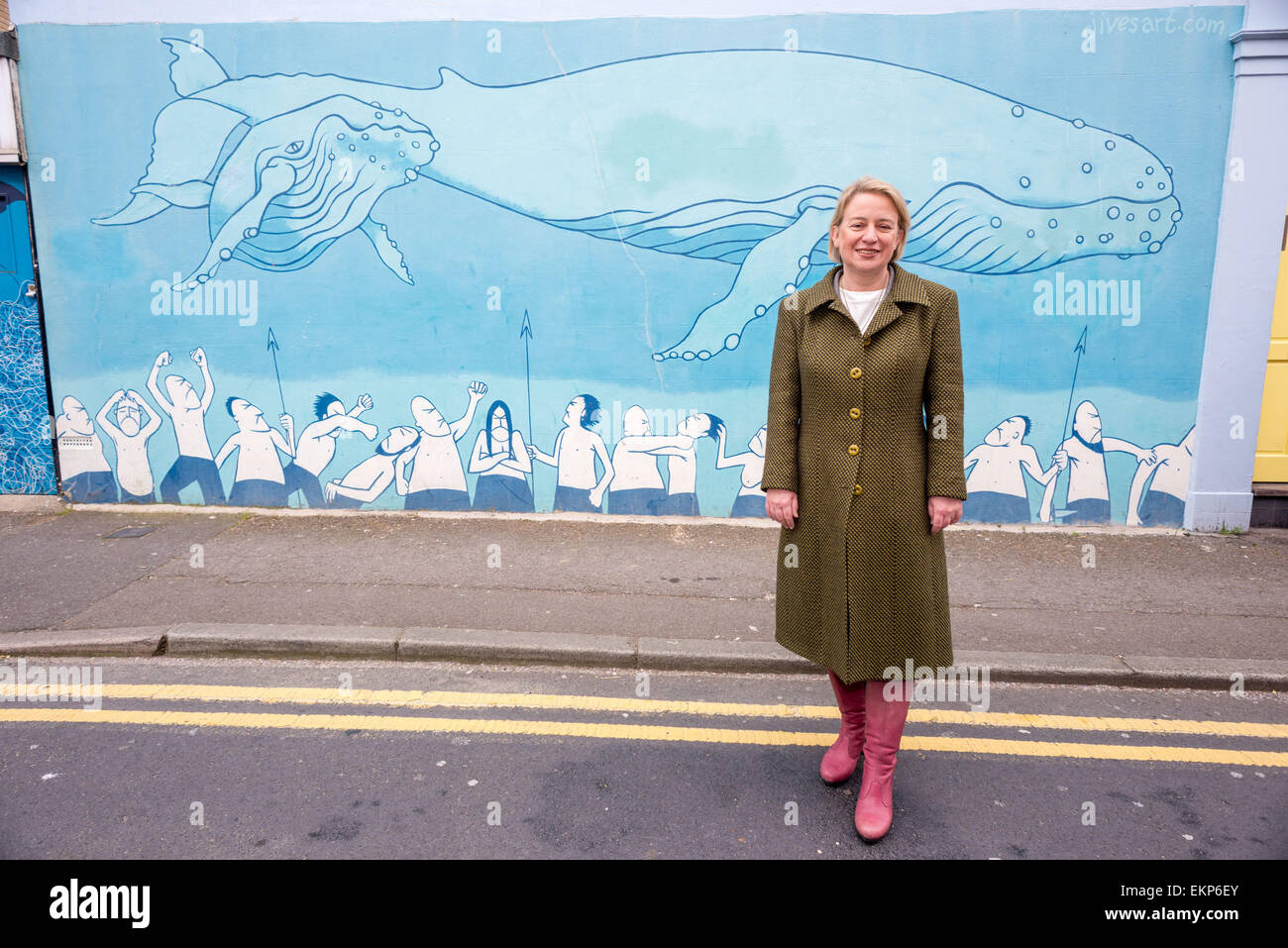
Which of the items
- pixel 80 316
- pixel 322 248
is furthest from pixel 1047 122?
pixel 80 316

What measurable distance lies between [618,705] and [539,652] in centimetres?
64

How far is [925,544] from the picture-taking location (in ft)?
9.25

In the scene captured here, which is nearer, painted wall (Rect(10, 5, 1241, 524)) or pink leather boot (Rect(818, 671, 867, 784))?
pink leather boot (Rect(818, 671, 867, 784))

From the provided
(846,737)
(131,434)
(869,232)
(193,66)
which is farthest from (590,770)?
(193,66)

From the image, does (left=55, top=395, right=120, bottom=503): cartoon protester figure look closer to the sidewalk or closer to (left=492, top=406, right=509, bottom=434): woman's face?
the sidewalk

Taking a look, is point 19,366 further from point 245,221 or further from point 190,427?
point 245,221

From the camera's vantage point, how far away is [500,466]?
21.9 ft

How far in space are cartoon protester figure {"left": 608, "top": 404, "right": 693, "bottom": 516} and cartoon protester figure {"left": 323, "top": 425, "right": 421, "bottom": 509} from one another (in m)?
1.69

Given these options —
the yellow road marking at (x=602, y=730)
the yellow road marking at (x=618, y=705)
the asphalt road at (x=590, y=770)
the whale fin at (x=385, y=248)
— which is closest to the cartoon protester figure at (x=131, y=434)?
the whale fin at (x=385, y=248)

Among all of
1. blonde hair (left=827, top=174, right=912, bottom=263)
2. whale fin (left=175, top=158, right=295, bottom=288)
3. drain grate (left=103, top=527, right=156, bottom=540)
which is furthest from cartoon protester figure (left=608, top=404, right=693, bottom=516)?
blonde hair (left=827, top=174, right=912, bottom=263)

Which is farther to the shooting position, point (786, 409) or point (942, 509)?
point (786, 409)

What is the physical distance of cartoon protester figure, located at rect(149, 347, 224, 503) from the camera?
675cm
